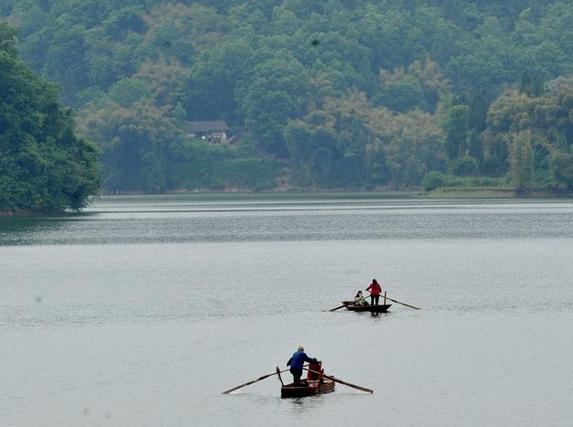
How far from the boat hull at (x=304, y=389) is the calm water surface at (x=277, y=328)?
15.2 inches

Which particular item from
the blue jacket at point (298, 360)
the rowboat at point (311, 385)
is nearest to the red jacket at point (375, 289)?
the rowboat at point (311, 385)

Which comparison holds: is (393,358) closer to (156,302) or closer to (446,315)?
(446,315)

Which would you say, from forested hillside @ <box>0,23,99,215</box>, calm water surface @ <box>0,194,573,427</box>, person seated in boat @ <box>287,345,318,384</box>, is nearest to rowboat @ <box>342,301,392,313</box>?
calm water surface @ <box>0,194,573,427</box>

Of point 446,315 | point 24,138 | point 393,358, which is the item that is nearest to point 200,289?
point 446,315

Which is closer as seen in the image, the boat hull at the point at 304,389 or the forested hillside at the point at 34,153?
the boat hull at the point at 304,389

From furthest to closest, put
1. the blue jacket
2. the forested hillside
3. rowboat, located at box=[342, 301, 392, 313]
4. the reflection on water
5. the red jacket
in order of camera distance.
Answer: the forested hillside, the reflection on water, rowboat, located at box=[342, 301, 392, 313], the red jacket, the blue jacket

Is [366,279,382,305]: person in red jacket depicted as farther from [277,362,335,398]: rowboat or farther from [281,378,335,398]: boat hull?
[281,378,335,398]: boat hull

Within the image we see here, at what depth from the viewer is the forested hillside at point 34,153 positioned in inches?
6412

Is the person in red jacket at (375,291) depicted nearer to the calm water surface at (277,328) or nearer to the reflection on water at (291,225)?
the calm water surface at (277,328)

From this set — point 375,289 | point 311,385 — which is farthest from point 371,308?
point 311,385

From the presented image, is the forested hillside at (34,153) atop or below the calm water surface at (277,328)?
atop

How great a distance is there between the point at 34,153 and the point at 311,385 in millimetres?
112310

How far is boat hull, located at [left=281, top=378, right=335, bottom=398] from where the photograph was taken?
53781mm

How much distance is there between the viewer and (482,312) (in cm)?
7562
